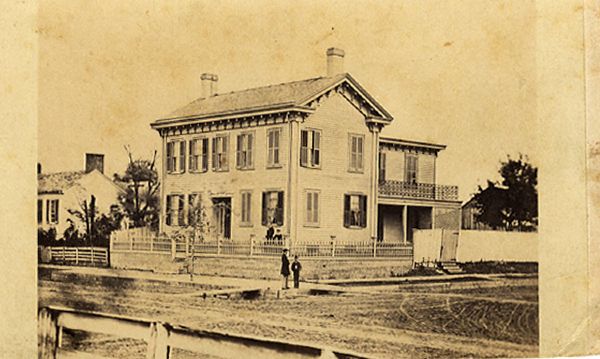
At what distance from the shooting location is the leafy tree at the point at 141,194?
5.61 metres

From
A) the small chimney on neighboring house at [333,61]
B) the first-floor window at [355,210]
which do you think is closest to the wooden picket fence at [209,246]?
the first-floor window at [355,210]

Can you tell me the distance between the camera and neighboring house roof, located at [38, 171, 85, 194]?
542 centimetres

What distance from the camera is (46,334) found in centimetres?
539

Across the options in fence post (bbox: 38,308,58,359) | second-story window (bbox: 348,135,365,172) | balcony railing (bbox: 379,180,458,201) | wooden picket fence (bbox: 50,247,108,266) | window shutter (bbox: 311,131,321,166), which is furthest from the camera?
balcony railing (bbox: 379,180,458,201)

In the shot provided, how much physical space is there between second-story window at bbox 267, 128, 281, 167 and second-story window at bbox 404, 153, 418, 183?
2.74 ft

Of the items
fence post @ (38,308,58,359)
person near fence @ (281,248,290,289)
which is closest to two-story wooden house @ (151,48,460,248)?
person near fence @ (281,248,290,289)

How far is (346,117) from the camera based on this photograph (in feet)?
19.5

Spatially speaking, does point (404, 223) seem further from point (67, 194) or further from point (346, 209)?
point (67, 194)

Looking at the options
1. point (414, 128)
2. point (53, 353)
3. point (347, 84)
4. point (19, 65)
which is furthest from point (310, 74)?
point (53, 353)

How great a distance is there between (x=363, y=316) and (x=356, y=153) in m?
0.99

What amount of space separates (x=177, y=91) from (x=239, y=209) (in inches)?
30.8

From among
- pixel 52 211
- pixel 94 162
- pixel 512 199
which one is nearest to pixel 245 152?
pixel 94 162

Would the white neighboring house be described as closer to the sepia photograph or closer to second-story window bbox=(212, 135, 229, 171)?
the sepia photograph

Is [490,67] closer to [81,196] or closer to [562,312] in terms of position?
[562,312]
